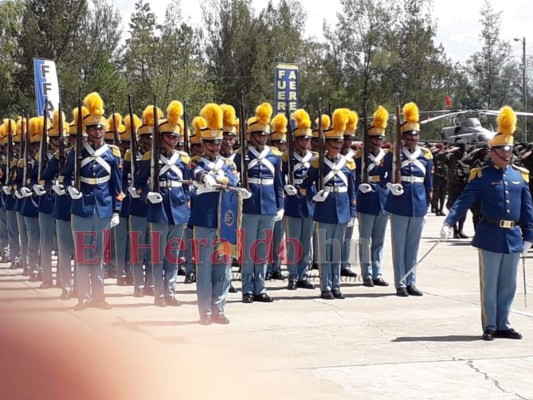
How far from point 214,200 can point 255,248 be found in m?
1.55

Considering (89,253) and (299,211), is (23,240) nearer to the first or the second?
(89,253)

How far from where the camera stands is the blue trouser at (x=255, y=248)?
10680mm

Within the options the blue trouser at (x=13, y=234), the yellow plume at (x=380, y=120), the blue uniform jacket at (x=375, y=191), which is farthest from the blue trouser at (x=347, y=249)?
the blue trouser at (x=13, y=234)

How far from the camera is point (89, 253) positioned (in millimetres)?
10125

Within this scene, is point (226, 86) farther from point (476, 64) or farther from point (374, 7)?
point (476, 64)

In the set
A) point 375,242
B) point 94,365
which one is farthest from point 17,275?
point 94,365

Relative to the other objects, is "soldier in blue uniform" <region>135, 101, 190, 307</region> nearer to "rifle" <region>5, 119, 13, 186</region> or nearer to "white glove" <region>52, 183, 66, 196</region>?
"white glove" <region>52, 183, 66, 196</region>

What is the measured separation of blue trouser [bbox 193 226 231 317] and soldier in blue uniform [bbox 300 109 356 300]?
1970 mm

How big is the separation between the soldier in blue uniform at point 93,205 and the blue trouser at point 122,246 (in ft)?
6.37

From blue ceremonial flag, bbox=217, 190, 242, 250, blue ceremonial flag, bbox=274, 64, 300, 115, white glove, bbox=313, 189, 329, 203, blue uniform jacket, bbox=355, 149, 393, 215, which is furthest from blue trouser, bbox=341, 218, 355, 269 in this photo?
blue ceremonial flag, bbox=274, 64, 300, 115

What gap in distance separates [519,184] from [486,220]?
17.1 inches

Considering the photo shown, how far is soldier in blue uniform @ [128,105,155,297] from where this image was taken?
443 inches

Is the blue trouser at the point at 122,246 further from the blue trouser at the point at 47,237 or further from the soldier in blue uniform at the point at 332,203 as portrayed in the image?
the soldier in blue uniform at the point at 332,203

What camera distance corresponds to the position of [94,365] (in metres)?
7.46
